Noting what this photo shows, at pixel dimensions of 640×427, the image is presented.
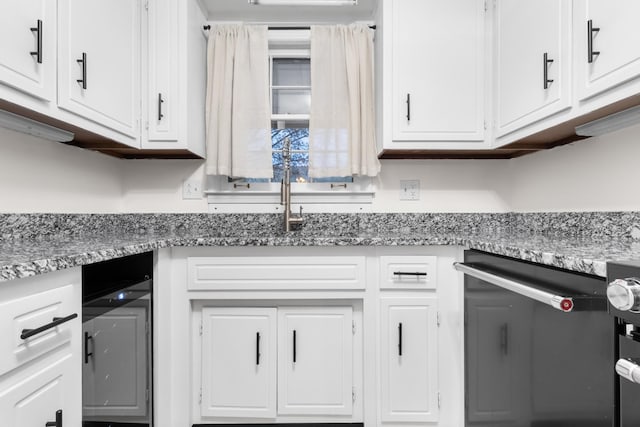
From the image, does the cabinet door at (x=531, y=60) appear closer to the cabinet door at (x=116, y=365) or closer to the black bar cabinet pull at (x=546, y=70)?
the black bar cabinet pull at (x=546, y=70)

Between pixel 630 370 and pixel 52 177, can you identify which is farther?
pixel 52 177

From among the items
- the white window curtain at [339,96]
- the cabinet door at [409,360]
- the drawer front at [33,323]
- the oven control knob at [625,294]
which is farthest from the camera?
the white window curtain at [339,96]

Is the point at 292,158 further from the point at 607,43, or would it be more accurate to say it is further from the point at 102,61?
the point at 607,43

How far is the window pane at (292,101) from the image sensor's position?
7.47ft

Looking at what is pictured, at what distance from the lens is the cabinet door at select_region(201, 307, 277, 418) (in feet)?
5.47

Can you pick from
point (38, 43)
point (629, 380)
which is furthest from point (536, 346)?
point (38, 43)

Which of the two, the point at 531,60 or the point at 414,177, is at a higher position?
the point at 531,60

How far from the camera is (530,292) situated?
959 mm

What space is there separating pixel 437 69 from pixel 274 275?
4.32 ft

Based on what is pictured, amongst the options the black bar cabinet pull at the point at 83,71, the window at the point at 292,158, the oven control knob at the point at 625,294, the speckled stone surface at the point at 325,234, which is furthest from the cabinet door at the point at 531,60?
the black bar cabinet pull at the point at 83,71

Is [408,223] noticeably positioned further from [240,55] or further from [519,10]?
[240,55]

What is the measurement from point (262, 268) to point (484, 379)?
995 millimetres

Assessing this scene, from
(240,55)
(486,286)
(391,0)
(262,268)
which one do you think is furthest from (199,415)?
(391,0)

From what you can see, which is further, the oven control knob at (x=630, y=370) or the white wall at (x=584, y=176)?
the white wall at (x=584, y=176)
